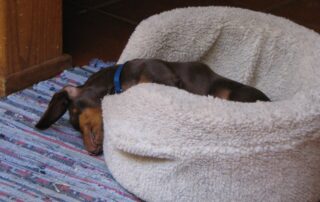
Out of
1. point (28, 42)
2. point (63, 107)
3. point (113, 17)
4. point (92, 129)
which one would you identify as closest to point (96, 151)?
point (92, 129)

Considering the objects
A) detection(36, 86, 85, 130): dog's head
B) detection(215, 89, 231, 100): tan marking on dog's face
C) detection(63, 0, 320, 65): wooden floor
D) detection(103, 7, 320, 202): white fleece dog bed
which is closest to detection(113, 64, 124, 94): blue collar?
detection(36, 86, 85, 130): dog's head

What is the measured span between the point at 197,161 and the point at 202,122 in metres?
0.11

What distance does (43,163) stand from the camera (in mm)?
1868

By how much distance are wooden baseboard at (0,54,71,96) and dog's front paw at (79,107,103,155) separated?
1.39ft

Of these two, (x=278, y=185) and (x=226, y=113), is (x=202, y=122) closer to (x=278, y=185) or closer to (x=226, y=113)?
(x=226, y=113)

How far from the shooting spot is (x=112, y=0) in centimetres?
335

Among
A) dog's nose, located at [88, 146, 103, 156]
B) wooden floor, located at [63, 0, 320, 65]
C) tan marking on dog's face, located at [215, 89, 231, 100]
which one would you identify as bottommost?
wooden floor, located at [63, 0, 320, 65]

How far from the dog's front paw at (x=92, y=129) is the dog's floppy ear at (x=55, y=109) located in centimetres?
9

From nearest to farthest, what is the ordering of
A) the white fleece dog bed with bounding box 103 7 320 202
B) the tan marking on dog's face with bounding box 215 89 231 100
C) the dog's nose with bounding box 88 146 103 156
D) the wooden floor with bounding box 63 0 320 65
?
the white fleece dog bed with bounding box 103 7 320 202 → the dog's nose with bounding box 88 146 103 156 → the tan marking on dog's face with bounding box 215 89 231 100 → the wooden floor with bounding box 63 0 320 65

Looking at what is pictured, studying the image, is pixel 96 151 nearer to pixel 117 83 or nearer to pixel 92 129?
pixel 92 129

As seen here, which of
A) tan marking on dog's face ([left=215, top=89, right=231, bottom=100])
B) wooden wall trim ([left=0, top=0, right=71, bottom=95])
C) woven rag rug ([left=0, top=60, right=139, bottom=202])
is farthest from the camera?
wooden wall trim ([left=0, top=0, right=71, bottom=95])

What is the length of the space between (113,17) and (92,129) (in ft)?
4.20

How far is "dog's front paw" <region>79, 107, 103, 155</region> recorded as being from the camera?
1930 mm

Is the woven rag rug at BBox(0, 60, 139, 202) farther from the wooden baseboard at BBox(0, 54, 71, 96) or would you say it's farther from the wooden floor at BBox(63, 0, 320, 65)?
the wooden floor at BBox(63, 0, 320, 65)
